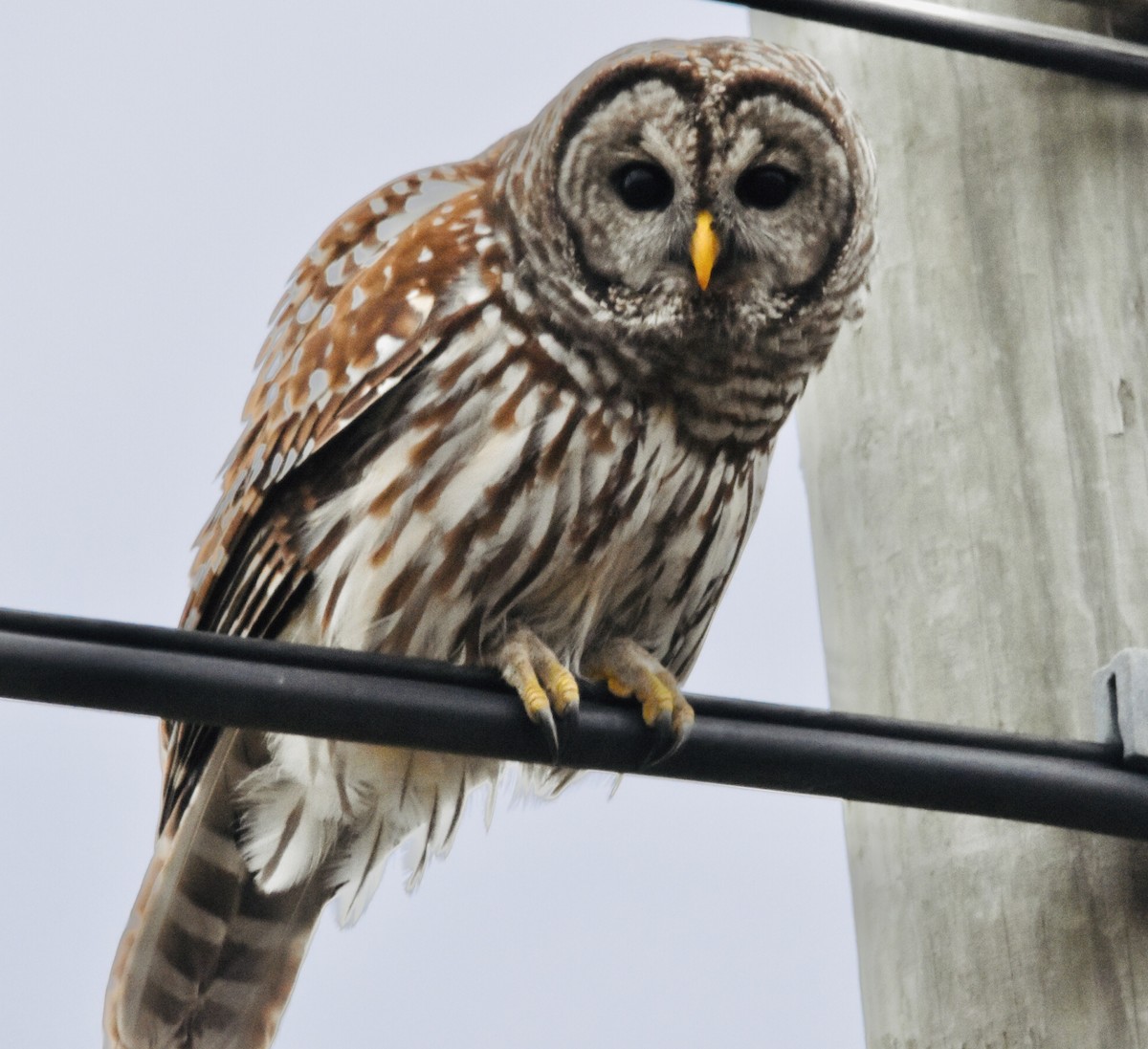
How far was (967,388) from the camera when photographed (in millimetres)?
2939

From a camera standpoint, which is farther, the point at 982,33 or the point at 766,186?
the point at 766,186

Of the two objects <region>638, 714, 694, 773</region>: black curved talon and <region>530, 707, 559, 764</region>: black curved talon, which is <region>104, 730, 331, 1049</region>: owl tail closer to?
<region>530, 707, 559, 764</region>: black curved talon

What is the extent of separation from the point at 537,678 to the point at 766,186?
0.99 meters

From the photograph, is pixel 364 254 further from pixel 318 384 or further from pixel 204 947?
pixel 204 947

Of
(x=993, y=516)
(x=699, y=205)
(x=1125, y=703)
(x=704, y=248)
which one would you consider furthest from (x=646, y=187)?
(x=1125, y=703)

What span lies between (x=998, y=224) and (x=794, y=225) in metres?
0.38

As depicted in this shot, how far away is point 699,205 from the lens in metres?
3.19

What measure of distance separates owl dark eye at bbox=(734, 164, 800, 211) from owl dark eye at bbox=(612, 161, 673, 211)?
0.12 m

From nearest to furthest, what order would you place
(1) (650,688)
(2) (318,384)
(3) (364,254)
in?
(1) (650,688) → (2) (318,384) → (3) (364,254)

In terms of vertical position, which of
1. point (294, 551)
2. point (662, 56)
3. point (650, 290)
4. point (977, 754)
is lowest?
point (977, 754)

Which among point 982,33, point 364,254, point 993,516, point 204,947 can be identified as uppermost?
point 982,33

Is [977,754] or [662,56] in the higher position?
[662,56]

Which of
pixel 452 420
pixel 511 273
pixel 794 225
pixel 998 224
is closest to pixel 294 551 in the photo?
pixel 452 420

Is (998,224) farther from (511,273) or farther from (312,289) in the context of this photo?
(312,289)
